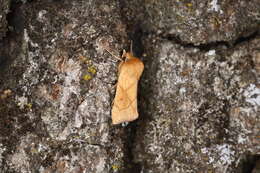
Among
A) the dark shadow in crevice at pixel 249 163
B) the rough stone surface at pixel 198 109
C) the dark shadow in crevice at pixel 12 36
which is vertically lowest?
the dark shadow in crevice at pixel 249 163

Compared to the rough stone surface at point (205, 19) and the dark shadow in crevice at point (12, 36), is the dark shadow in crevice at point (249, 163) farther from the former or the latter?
the dark shadow in crevice at point (12, 36)

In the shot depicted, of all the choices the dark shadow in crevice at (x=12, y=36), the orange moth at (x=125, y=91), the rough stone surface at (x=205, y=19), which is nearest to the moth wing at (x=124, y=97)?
the orange moth at (x=125, y=91)

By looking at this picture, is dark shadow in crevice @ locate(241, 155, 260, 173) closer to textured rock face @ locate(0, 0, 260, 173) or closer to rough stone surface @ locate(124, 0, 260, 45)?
textured rock face @ locate(0, 0, 260, 173)

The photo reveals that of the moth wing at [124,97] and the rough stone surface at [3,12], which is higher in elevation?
the rough stone surface at [3,12]

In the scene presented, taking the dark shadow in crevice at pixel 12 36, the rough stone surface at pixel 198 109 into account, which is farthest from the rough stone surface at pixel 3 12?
the rough stone surface at pixel 198 109

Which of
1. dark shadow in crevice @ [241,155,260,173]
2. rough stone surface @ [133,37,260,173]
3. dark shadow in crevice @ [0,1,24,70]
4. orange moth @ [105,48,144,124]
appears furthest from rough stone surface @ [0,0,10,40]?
dark shadow in crevice @ [241,155,260,173]

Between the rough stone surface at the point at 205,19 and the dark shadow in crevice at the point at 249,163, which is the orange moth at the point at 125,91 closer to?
the rough stone surface at the point at 205,19
